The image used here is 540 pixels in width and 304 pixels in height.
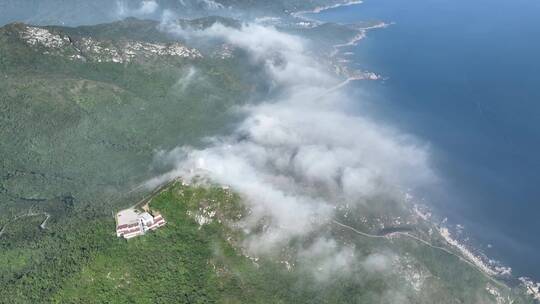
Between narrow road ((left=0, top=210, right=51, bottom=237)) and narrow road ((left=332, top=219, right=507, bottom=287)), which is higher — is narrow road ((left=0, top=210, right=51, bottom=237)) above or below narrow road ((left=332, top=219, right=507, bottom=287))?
above

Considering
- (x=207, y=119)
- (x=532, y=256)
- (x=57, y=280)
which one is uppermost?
(x=57, y=280)

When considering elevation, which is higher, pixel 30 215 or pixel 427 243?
pixel 30 215

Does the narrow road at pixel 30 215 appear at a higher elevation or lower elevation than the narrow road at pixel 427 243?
higher

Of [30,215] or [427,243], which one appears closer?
[30,215]

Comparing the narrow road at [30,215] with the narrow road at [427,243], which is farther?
the narrow road at [427,243]

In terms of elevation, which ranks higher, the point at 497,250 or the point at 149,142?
the point at 149,142

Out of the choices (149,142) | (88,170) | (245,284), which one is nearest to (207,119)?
(149,142)

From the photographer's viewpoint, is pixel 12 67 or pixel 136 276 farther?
pixel 12 67

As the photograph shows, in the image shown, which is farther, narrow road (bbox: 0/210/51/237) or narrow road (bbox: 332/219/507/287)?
narrow road (bbox: 332/219/507/287)

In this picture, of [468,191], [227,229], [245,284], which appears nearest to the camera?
[245,284]

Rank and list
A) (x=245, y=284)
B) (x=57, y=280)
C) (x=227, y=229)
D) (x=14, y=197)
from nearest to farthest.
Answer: (x=57, y=280), (x=245, y=284), (x=227, y=229), (x=14, y=197)

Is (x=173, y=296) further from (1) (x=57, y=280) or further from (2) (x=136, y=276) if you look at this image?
(1) (x=57, y=280)
